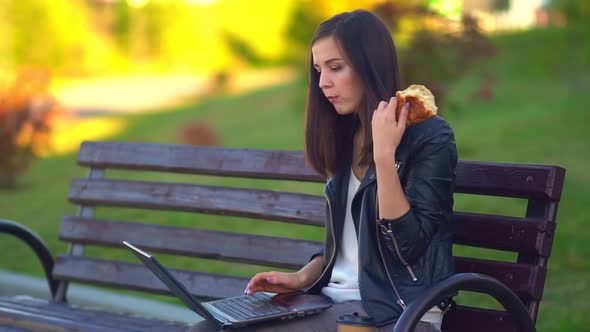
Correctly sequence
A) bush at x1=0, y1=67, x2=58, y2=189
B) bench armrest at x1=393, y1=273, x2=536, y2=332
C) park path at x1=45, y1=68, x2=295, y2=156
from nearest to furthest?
bench armrest at x1=393, y1=273, x2=536, y2=332 → bush at x1=0, y1=67, x2=58, y2=189 → park path at x1=45, y1=68, x2=295, y2=156

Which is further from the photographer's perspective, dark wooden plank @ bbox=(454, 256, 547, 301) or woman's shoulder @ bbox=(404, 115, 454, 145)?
dark wooden plank @ bbox=(454, 256, 547, 301)

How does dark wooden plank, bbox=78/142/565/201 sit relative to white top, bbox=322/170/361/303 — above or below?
above

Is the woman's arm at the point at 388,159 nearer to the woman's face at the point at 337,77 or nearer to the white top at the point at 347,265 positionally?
the woman's face at the point at 337,77

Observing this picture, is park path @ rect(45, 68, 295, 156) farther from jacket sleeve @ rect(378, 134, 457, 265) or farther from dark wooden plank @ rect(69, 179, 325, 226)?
jacket sleeve @ rect(378, 134, 457, 265)

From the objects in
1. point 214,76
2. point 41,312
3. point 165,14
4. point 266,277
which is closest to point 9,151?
point 41,312

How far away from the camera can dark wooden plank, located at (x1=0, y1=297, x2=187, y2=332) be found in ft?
11.9

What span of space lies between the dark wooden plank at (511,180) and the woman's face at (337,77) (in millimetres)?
582

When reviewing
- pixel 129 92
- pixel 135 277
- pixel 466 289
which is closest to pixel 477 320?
pixel 466 289

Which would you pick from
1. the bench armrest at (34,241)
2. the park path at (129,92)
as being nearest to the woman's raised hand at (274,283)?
the bench armrest at (34,241)

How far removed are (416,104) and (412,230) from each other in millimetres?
378

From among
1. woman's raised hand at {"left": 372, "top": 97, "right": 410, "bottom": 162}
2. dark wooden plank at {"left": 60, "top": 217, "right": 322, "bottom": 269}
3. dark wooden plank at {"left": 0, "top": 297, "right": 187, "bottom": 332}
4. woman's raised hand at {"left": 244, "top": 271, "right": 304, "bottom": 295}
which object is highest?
woman's raised hand at {"left": 372, "top": 97, "right": 410, "bottom": 162}

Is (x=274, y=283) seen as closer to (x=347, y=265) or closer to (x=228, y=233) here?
(x=347, y=265)

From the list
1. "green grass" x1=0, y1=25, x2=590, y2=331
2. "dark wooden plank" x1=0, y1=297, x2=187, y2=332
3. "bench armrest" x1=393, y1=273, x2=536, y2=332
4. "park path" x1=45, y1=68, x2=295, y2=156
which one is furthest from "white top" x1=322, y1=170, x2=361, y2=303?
"park path" x1=45, y1=68, x2=295, y2=156

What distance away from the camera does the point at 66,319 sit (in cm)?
376
